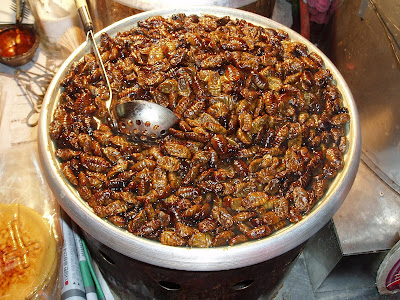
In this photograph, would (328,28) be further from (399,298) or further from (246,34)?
(399,298)

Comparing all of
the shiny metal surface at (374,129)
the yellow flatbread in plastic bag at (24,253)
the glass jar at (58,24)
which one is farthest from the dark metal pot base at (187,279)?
the glass jar at (58,24)

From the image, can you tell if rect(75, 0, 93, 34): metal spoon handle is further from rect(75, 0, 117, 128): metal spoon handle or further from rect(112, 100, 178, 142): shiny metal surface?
rect(112, 100, 178, 142): shiny metal surface

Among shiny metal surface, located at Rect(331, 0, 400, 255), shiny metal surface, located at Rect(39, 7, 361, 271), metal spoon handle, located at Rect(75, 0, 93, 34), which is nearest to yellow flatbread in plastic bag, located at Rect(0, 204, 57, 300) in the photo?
shiny metal surface, located at Rect(39, 7, 361, 271)

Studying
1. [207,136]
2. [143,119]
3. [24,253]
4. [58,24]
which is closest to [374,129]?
[207,136]

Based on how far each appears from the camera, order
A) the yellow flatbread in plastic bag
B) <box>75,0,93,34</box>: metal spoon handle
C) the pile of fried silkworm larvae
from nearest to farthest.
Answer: the pile of fried silkworm larvae
<box>75,0,93,34</box>: metal spoon handle
the yellow flatbread in plastic bag

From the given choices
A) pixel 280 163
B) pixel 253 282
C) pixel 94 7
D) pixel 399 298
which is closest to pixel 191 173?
pixel 280 163

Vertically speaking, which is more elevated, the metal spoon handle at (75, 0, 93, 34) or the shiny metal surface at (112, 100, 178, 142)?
the metal spoon handle at (75, 0, 93, 34)

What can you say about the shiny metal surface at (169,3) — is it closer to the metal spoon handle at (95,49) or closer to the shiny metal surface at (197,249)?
the metal spoon handle at (95,49)

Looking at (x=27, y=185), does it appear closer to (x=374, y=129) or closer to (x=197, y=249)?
(x=197, y=249)
